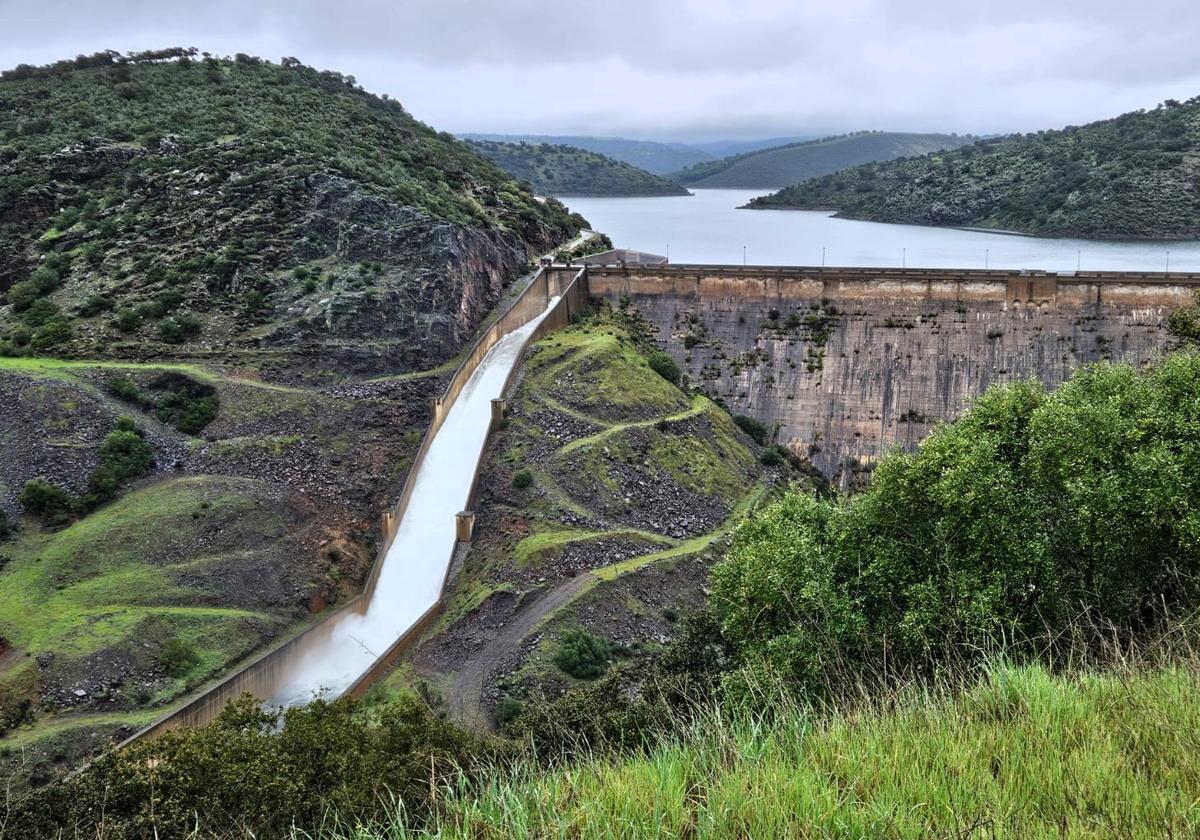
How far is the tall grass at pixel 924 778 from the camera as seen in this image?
6266 millimetres

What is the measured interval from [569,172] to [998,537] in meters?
132

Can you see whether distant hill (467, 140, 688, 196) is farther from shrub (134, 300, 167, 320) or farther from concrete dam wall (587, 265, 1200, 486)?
shrub (134, 300, 167, 320)

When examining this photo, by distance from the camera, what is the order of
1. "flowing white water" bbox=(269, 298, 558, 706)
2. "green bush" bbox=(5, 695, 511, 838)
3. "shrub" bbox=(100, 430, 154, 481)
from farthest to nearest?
"shrub" bbox=(100, 430, 154, 481), "flowing white water" bbox=(269, 298, 558, 706), "green bush" bbox=(5, 695, 511, 838)

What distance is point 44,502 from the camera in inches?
1329

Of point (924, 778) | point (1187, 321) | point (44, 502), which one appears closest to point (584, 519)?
point (44, 502)

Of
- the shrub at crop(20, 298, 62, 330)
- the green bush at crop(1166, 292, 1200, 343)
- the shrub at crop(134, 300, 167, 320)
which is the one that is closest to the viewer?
the green bush at crop(1166, 292, 1200, 343)

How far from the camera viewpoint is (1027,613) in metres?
17.8

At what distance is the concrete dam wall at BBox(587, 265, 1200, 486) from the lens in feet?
137

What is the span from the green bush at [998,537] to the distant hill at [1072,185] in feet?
201

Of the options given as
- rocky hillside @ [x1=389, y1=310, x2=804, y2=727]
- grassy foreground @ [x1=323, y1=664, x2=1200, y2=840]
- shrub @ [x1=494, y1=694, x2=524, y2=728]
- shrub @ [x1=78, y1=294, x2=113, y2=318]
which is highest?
shrub @ [x1=78, y1=294, x2=113, y2=318]

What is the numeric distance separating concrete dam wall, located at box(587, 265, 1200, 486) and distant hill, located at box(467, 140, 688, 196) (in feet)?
308

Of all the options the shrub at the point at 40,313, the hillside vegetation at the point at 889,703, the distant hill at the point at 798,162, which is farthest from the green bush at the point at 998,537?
the distant hill at the point at 798,162

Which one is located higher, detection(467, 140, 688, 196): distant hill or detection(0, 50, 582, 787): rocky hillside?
detection(467, 140, 688, 196): distant hill

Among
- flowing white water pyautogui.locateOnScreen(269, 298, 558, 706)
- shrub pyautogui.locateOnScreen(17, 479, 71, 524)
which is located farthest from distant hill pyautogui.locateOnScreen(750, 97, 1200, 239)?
shrub pyautogui.locateOnScreen(17, 479, 71, 524)
